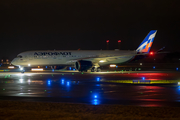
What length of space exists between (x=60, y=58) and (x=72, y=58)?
7.55 feet

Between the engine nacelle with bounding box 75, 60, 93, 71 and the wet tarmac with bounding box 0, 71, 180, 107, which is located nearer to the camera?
the wet tarmac with bounding box 0, 71, 180, 107

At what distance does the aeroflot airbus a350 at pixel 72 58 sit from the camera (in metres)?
45.6

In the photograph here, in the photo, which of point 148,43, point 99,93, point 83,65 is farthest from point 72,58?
point 99,93

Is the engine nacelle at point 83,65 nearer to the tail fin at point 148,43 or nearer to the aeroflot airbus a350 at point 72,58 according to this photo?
the aeroflot airbus a350 at point 72,58

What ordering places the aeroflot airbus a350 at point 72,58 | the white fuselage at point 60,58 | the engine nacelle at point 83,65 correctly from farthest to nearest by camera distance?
the white fuselage at point 60,58, the aeroflot airbus a350 at point 72,58, the engine nacelle at point 83,65

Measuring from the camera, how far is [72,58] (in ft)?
155

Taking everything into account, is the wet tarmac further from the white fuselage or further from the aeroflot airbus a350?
the white fuselage

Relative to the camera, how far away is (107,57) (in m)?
45.8

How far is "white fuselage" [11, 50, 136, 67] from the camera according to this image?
150 ft

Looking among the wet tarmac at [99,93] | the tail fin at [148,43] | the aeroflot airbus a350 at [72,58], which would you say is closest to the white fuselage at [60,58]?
the aeroflot airbus a350 at [72,58]

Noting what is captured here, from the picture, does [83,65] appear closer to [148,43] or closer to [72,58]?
[72,58]

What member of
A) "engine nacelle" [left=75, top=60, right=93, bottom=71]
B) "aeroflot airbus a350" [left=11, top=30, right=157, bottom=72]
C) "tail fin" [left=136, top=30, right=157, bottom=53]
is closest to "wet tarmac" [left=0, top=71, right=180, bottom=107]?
"engine nacelle" [left=75, top=60, right=93, bottom=71]

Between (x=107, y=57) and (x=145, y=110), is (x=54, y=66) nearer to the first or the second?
(x=107, y=57)

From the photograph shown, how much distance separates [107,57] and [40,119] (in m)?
37.3
